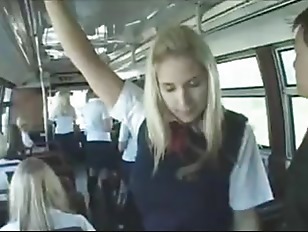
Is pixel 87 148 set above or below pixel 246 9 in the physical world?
below

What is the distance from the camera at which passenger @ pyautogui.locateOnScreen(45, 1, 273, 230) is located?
3.44ft

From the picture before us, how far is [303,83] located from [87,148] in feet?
3.09

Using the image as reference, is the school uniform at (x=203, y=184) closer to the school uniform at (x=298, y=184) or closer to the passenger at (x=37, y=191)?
the school uniform at (x=298, y=184)

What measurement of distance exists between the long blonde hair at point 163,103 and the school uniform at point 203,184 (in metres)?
0.02

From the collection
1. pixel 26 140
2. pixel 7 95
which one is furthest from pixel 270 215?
pixel 7 95

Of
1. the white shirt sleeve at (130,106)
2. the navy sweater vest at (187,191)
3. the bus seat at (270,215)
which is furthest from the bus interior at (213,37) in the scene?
the navy sweater vest at (187,191)

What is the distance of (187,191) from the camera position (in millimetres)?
1057

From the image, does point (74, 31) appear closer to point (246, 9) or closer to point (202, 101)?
point (202, 101)

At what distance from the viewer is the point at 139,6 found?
205 cm

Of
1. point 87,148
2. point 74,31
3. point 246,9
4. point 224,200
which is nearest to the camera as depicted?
point 224,200

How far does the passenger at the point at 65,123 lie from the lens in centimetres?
240

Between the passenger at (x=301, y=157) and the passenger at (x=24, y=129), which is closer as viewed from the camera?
the passenger at (x=301, y=157)

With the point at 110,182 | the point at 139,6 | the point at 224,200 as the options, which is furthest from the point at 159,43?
the point at 110,182

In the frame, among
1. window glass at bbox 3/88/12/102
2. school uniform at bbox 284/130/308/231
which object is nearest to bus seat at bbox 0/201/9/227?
school uniform at bbox 284/130/308/231
